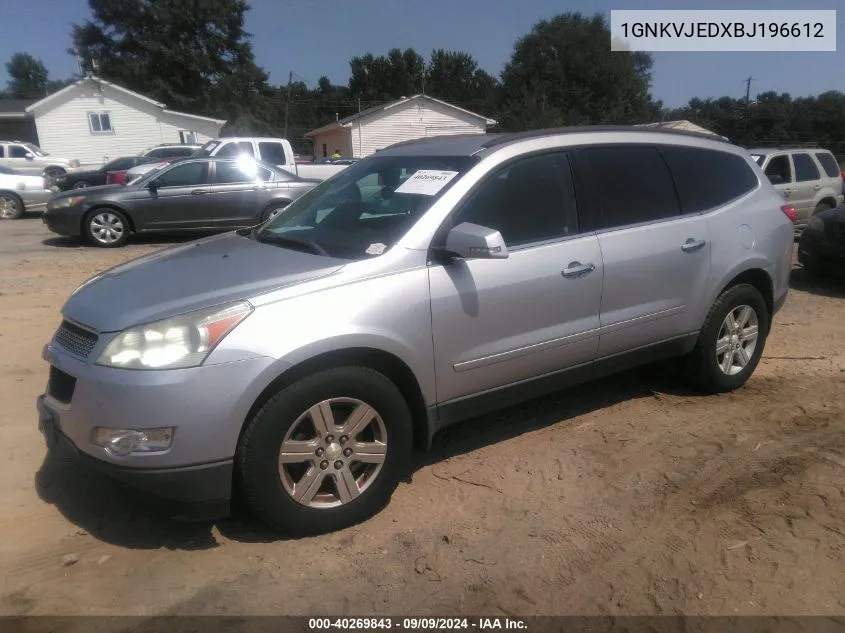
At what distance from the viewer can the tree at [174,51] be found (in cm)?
5331

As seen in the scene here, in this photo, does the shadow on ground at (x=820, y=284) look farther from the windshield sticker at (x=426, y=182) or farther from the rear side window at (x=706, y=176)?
the windshield sticker at (x=426, y=182)

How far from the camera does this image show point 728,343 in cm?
462

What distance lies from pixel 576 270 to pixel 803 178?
35.1 ft

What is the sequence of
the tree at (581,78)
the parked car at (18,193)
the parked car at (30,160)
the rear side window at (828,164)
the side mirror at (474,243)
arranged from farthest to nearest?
the tree at (581,78), the parked car at (30,160), the parked car at (18,193), the rear side window at (828,164), the side mirror at (474,243)

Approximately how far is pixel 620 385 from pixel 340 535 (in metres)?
2.70

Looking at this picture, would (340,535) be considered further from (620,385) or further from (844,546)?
(620,385)

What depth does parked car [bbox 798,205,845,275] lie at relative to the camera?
841cm

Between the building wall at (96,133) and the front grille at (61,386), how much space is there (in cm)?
3622

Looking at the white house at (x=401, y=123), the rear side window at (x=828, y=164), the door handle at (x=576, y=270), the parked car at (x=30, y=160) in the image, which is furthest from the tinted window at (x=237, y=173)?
the white house at (x=401, y=123)

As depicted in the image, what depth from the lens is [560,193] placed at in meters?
3.77

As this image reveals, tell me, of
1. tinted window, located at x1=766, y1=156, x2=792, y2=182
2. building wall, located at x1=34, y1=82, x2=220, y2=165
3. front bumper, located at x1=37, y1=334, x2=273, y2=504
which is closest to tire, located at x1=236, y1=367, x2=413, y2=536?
front bumper, located at x1=37, y1=334, x2=273, y2=504

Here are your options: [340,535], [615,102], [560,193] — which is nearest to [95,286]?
[340,535]

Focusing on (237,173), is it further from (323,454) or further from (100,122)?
(100,122)

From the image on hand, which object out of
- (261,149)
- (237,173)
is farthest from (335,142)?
(237,173)
